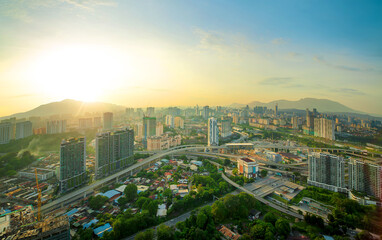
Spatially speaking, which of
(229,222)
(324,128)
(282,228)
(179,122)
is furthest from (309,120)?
(229,222)

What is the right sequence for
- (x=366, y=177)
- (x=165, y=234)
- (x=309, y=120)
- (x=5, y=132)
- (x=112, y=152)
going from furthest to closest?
(x=309, y=120), (x=5, y=132), (x=112, y=152), (x=366, y=177), (x=165, y=234)

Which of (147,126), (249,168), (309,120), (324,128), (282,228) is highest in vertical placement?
(309,120)

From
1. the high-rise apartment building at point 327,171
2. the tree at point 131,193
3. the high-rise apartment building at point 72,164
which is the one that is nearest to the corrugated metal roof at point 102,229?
the tree at point 131,193

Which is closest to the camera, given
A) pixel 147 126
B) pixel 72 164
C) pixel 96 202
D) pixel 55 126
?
pixel 96 202

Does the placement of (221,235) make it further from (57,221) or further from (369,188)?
(369,188)

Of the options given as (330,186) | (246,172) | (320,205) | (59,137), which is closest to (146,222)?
(246,172)

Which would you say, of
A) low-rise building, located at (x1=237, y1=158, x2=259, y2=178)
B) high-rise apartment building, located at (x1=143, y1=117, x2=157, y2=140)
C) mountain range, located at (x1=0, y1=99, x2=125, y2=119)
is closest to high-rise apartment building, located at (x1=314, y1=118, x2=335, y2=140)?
low-rise building, located at (x1=237, y1=158, x2=259, y2=178)

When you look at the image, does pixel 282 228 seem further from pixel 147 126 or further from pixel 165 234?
pixel 147 126
